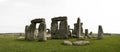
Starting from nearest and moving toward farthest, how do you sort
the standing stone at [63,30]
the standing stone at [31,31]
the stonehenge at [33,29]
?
the stonehenge at [33,29] → the standing stone at [31,31] → the standing stone at [63,30]

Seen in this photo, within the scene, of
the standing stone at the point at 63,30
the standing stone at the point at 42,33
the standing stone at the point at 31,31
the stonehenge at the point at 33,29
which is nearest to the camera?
the standing stone at the point at 42,33

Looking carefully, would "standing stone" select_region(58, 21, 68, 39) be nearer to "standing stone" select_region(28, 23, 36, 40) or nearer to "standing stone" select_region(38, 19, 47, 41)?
"standing stone" select_region(28, 23, 36, 40)

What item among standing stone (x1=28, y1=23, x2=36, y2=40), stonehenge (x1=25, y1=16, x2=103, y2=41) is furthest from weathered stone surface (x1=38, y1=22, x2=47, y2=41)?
standing stone (x1=28, y1=23, x2=36, y2=40)

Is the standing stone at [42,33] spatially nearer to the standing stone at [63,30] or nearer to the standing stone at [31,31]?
the standing stone at [31,31]

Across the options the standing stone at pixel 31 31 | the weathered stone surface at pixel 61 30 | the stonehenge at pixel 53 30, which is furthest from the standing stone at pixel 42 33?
the weathered stone surface at pixel 61 30

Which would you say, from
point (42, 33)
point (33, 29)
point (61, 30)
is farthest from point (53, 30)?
point (42, 33)

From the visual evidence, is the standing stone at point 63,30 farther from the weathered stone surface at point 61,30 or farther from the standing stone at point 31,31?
the standing stone at point 31,31

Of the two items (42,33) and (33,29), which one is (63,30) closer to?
(33,29)

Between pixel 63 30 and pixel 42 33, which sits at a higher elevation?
pixel 63 30

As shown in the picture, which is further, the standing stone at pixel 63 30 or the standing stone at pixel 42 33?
the standing stone at pixel 63 30

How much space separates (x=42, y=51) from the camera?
25672 millimetres

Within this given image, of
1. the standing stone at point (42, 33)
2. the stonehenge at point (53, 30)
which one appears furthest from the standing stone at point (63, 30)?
the standing stone at point (42, 33)

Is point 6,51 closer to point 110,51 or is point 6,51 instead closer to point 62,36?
point 110,51

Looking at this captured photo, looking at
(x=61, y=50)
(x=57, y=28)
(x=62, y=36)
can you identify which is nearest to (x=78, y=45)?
(x=61, y=50)
